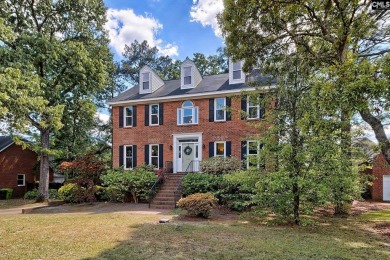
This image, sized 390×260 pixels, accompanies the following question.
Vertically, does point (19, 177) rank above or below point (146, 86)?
below

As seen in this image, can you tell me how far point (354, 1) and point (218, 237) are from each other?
8.00 meters

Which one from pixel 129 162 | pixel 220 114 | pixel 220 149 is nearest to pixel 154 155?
pixel 129 162

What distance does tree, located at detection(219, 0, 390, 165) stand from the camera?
27.9ft

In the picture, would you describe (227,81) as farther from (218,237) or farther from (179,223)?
(218,237)

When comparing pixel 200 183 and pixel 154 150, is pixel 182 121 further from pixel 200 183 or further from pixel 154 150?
pixel 200 183

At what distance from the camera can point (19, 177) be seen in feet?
76.6

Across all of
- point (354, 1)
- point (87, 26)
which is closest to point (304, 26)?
point (354, 1)

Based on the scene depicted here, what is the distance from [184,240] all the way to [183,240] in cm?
3

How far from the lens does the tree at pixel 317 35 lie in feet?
27.9

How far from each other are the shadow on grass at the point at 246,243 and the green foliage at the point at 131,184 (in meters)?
6.51

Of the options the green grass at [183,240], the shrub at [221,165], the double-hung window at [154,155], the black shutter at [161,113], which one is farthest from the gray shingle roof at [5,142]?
the shrub at [221,165]

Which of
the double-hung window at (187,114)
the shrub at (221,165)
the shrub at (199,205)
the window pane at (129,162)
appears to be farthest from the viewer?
the window pane at (129,162)

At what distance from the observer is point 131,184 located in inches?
615

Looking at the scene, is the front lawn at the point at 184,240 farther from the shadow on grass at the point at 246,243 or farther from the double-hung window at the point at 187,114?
the double-hung window at the point at 187,114
